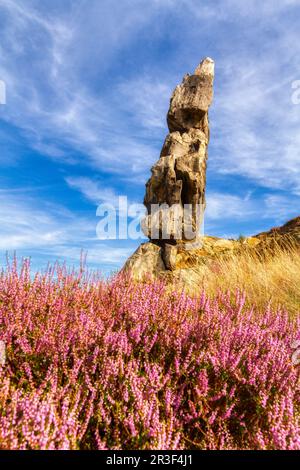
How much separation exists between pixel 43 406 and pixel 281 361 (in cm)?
162

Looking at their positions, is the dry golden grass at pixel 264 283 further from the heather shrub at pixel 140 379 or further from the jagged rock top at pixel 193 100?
the jagged rock top at pixel 193 100

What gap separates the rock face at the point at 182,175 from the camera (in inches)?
479

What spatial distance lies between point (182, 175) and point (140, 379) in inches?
413

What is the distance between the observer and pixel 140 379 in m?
2.29

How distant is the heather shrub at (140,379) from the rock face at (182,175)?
28.0 feet

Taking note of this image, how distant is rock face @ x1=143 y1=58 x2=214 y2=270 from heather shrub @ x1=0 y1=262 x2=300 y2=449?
8.54 metres

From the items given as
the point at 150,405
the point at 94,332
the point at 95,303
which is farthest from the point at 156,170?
the point at 150,405

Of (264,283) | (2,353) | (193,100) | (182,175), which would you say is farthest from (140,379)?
(193,100)

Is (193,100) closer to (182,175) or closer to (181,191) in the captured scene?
(182,175)

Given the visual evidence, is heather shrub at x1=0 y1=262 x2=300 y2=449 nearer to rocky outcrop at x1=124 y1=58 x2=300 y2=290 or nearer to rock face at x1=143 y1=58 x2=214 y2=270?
rocky outcrop at x1=124 y1=58 x2=300 y2=290

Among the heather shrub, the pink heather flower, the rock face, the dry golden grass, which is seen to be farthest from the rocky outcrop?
the pink heather flower

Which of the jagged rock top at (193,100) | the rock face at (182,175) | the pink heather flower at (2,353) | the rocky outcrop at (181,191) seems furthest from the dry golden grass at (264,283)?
the jagged rock top at (193,100)

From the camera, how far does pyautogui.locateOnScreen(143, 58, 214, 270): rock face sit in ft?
39.9
